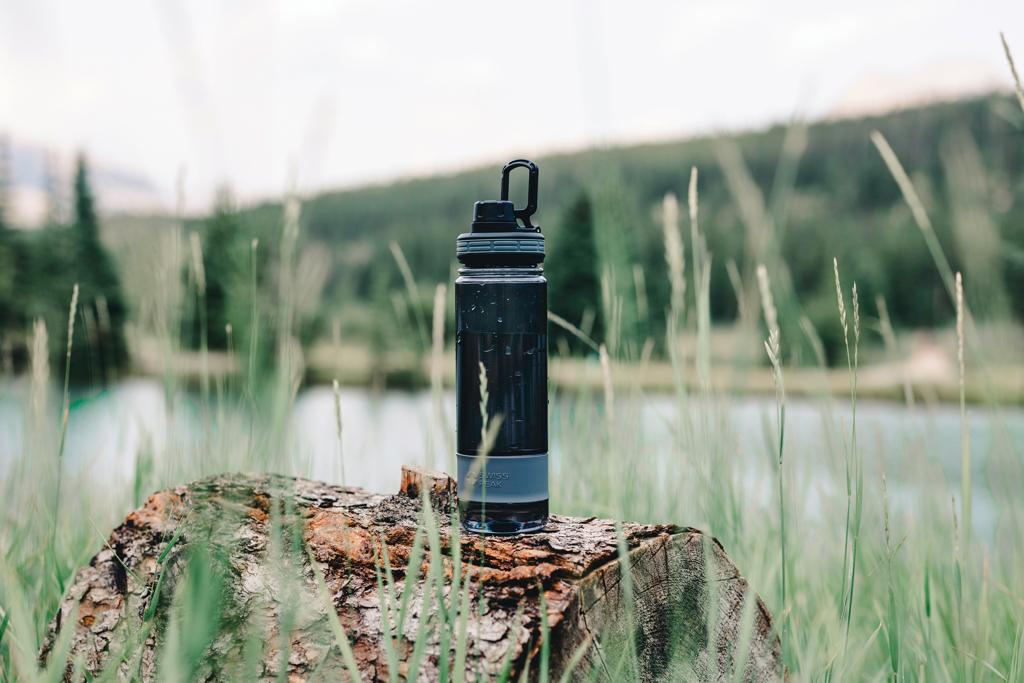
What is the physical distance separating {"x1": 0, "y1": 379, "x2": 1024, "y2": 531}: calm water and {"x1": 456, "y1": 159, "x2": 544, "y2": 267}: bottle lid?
0.48 metres

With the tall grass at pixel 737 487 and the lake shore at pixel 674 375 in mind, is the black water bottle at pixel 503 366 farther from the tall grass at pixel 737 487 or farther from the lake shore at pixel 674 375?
the lake shore at pixel 674 375

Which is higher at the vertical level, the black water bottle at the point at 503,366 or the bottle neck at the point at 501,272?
the bottle neck at the point at 501,272

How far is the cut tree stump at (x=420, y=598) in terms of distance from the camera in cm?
127

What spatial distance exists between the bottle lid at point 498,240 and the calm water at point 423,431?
1.58ft

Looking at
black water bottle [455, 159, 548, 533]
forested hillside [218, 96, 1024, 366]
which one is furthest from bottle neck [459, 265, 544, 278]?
forested hillside [218, 96, 1024, 366]

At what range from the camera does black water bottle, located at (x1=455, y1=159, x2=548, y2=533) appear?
4.80ft

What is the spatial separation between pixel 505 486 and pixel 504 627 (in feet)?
0.92

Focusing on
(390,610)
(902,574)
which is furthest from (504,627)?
(902,574)

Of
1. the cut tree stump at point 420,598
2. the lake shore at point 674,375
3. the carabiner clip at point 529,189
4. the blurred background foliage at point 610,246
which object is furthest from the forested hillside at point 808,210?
the cut tree stump at point 420,598

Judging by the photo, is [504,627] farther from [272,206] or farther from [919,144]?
[919,144]

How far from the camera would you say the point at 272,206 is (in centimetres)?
123

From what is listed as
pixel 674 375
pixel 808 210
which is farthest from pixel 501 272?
pixel 808 210

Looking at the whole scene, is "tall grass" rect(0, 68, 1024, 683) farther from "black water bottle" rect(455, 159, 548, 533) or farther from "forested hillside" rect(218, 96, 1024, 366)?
"forested hillside" rect(218, 96, 1024, 366)

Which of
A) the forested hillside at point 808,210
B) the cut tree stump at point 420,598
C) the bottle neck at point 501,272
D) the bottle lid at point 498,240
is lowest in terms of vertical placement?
the cut tree stump at point 420,598
